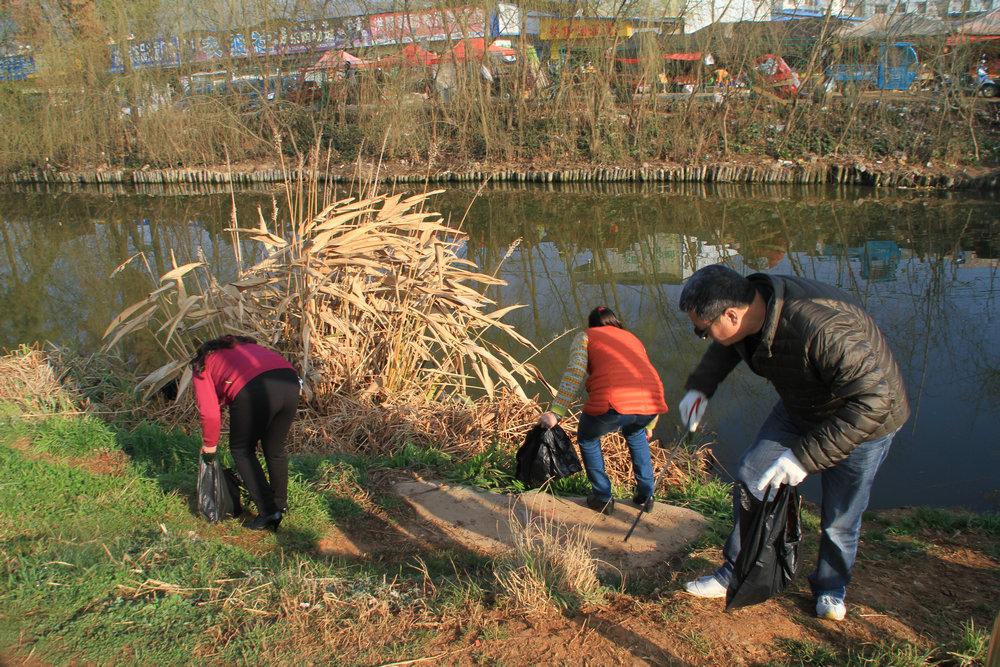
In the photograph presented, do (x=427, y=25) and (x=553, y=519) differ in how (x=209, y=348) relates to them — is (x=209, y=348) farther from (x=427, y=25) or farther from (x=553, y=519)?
(x=427, y=25)

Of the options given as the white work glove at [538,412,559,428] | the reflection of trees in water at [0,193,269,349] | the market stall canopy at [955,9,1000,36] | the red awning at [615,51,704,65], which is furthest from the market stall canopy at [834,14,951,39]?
the white work glove at [538,412,559,428]

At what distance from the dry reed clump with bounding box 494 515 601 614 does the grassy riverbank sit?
0.02 metres

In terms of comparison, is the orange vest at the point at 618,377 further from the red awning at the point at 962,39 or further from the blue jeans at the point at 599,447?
the red awning at the point at 962,39

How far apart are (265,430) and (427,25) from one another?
23934 millimetres

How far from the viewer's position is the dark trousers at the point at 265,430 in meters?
4.60

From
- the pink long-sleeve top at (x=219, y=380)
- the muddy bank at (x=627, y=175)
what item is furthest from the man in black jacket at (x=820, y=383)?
the muddy bank at (x=627, y=175)

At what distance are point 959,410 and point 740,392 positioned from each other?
84.3 inches

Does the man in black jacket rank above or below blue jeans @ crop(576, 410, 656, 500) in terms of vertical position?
above

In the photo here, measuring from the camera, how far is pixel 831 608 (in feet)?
Result: 11.7

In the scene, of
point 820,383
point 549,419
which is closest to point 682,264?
point 549,419

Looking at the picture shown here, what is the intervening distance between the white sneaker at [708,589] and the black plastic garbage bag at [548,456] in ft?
5.23

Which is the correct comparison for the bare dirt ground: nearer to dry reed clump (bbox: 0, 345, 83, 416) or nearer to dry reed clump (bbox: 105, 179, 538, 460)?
dry reed clump (bbox: 105, 179, 538, 460)

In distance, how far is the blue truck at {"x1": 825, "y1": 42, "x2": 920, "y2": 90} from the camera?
24016 millimetres

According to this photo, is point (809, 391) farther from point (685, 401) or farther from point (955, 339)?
point (955, 339)
